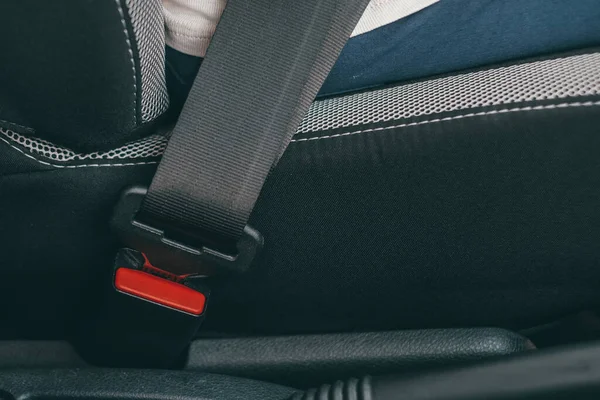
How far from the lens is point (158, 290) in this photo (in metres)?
0.68

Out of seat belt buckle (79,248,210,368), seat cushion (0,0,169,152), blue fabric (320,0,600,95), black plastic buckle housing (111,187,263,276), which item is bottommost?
seat belt buckle (79,248,210,368)

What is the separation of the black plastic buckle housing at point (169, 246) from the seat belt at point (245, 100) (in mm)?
29

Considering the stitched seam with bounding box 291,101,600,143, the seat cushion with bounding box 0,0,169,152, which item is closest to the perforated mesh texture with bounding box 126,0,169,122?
the seat cushion with bounding box 0,0,169,152

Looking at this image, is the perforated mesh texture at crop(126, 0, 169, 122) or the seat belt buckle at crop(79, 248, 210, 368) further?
the seat belt buckle at crop(79, 248, 210, 368)

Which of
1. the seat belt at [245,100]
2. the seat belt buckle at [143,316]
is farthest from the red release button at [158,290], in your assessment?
the seat belt at [245,100]

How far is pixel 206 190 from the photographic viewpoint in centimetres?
60

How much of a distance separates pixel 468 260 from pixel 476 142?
142mm

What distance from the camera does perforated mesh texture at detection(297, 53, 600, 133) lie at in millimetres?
593

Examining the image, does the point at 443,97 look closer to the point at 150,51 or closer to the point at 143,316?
the point at 150,51

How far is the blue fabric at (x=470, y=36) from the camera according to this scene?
2.25ft

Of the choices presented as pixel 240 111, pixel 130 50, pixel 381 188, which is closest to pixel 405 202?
pixel 381 188

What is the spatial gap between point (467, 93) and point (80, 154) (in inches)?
14.3

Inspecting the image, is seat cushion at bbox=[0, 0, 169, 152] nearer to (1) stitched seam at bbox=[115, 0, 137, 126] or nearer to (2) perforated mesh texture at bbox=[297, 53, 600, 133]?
(1) stitched seam at bbox=[115, 0, 137, 126]

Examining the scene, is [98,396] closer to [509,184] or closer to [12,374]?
[12,374]
